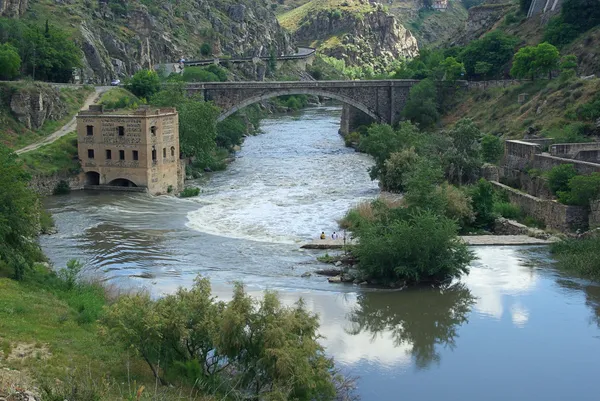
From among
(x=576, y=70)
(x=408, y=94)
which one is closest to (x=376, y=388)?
(x=576, y=70)

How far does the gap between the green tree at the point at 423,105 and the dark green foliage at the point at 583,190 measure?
121 feet

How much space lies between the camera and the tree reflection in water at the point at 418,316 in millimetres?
27500

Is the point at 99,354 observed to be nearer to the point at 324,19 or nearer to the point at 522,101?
the point at 522,101

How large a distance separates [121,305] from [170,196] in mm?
33699

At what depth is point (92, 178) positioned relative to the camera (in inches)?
2210

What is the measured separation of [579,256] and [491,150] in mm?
21610

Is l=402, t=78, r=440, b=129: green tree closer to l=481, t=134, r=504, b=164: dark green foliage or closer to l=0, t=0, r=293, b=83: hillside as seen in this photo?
l=481, t=134, r=504, b=164: dark green foliage

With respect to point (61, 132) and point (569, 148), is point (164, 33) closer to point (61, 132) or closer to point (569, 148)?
point (61, 132)

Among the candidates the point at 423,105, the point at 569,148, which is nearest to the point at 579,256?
the point at 569,148

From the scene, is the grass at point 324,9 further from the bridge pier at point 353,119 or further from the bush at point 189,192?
the bush at point 189,192

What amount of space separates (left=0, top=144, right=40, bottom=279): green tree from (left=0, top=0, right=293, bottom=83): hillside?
1987 inches

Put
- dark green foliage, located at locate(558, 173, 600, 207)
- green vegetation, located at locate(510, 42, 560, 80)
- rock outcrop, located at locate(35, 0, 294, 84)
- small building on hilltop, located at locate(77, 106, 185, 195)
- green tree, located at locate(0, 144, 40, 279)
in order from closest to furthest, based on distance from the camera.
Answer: green tree, located at locate(0, 144, 40, 279) → dark green foliage, located at locate(558, 173, 600, 207) → small building on hilltop, located at locate(77, 106, 185, 195) → green vegetation, located at locate(510, 42, 560, 80) → rock outcrop, located at locate(35, 0, 294, 84)

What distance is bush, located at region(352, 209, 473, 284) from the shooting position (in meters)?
33.0

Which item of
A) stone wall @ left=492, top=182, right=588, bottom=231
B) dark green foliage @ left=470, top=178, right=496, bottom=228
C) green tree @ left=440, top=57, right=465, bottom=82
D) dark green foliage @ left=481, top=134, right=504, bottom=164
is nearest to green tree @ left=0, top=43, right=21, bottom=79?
dark green foliage @ left=481, top=134, right=504, bottom=164
